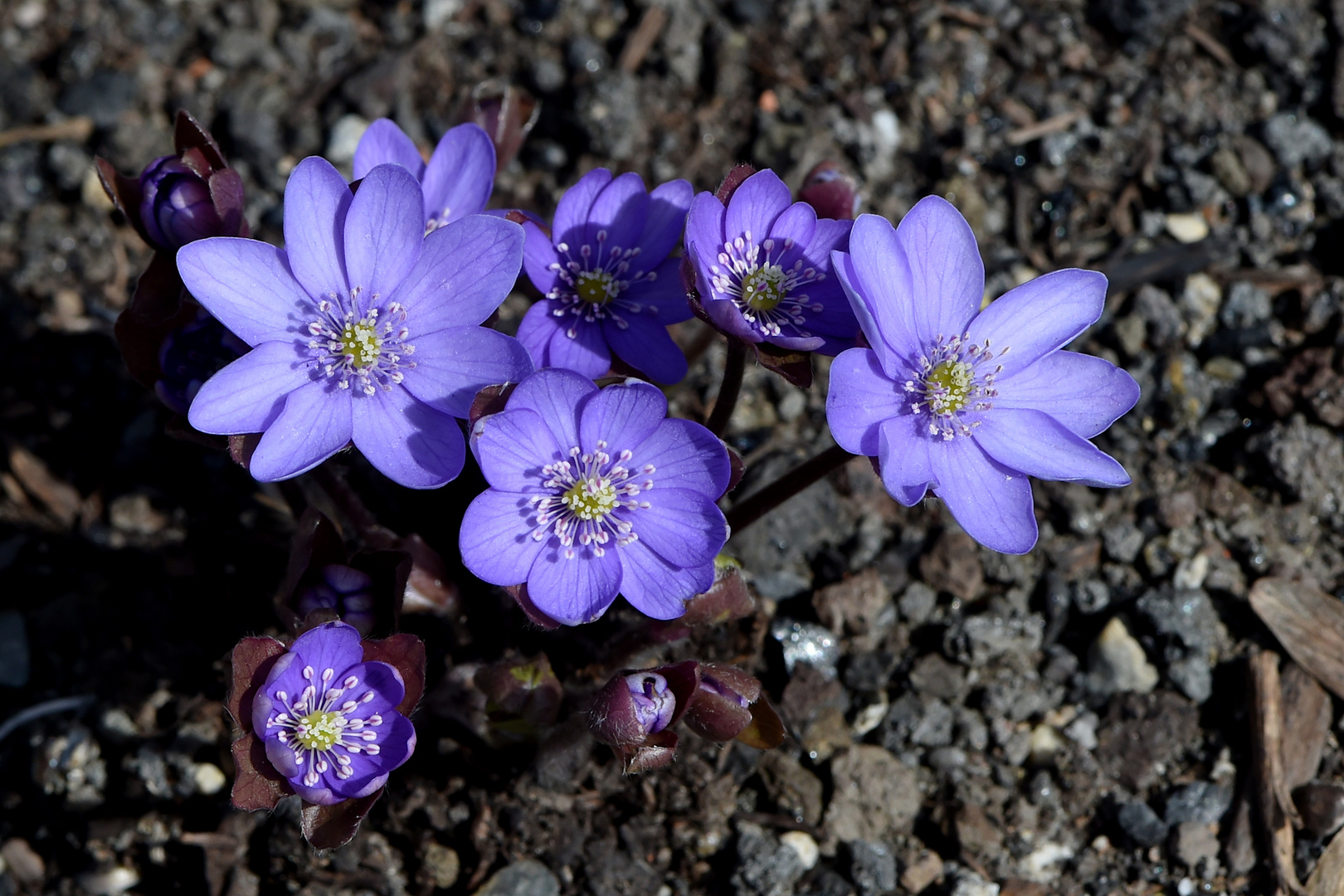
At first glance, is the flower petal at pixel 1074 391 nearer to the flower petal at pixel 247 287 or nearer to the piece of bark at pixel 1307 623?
the piece of bark at pixel 1307 623

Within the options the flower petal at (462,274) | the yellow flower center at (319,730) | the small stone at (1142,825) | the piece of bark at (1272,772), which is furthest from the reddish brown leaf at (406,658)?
the piece of bark at (1272,772)

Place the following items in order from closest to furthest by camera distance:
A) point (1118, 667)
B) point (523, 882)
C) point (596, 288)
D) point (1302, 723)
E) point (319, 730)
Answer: point (319, 730)
point (596, 288)
point (523, 882)
point (1302, 723)
point (1118, 667)

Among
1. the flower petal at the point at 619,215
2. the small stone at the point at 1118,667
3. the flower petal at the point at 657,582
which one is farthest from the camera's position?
the small stone at the point at 1118,667

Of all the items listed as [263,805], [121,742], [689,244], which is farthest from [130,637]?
[689,244]

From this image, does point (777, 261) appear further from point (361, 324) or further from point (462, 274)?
point (361, 324)

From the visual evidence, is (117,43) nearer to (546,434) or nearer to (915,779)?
(546,434)

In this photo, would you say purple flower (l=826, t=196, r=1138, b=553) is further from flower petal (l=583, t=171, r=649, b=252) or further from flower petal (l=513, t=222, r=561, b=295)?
flower petal (l=513, t=222, r=561, b=295)

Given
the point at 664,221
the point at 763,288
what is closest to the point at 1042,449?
the point at 763,288
